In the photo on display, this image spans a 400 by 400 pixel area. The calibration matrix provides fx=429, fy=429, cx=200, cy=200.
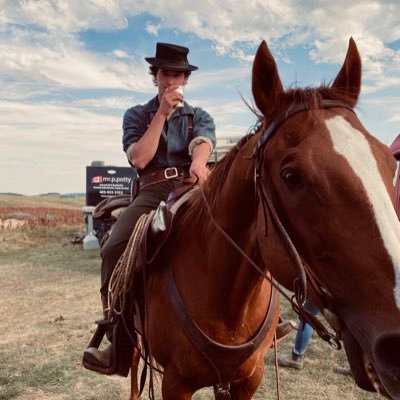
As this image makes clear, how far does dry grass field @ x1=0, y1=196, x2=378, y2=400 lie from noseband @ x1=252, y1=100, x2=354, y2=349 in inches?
134

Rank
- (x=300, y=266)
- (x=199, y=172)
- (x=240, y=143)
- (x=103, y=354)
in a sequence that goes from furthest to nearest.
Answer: (x=103, y=354) → (x=199, y=172) → (x=240, y=143) → (x=300, y=266)

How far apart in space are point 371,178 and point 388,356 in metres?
0.56

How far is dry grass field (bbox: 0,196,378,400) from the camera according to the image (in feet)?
15.8

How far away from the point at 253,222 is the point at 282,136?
538 mm

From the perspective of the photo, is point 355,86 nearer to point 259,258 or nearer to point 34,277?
point 259,258

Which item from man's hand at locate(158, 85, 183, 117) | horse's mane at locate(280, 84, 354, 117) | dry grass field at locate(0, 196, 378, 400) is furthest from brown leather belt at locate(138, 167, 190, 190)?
dry grass field at locate(0, 196, 378, 400)

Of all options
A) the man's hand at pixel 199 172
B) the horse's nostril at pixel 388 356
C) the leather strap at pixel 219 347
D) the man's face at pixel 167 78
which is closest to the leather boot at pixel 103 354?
the leather strap at pixel 219 347

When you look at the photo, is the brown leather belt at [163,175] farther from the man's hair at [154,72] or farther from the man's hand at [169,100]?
the man's hair at [154,72]

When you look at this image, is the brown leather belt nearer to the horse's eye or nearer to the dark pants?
the dark pants

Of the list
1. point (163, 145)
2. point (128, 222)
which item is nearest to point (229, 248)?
point (128, 222)

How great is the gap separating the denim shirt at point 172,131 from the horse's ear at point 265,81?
1.29 m

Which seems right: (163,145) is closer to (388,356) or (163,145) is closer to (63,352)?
(388,356)

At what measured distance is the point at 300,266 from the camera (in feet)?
5.09

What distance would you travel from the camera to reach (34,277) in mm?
11555
